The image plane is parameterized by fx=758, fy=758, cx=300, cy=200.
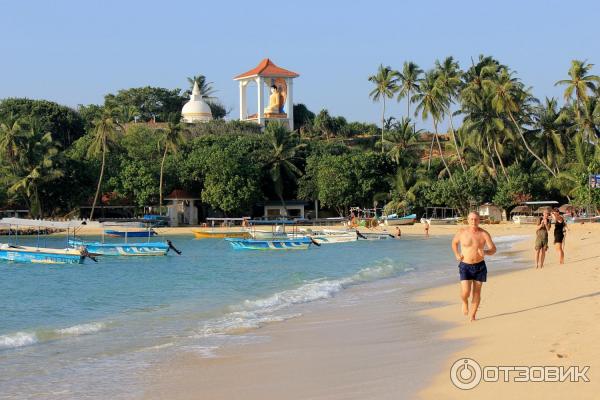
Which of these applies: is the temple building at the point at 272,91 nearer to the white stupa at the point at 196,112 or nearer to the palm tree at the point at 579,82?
the white stupa at the point at 196,112

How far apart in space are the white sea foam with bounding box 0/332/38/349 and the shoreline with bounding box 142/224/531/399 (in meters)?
3.89

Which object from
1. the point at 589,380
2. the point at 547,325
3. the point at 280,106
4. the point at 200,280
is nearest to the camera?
the point at 589,380

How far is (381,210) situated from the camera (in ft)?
237

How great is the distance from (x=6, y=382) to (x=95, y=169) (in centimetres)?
6348

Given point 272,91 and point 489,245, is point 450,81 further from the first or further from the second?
point 489,245

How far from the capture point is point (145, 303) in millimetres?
20453

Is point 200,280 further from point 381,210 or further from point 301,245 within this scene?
point 381,210

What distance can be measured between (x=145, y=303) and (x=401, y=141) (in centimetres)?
5808

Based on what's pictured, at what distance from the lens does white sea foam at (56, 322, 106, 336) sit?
48.9 ft

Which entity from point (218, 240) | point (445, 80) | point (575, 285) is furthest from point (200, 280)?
point (445, 80)

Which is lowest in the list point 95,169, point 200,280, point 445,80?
point 200,280

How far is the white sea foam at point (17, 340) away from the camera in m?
13.6

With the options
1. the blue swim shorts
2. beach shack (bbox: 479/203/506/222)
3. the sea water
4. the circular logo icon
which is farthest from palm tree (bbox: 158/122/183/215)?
the circular logo icon

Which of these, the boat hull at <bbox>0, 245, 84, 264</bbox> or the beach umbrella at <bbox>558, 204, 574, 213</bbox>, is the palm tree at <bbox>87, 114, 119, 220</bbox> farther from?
the beach umbrella at <bbox>558, 204, 574, 213</bbox>
